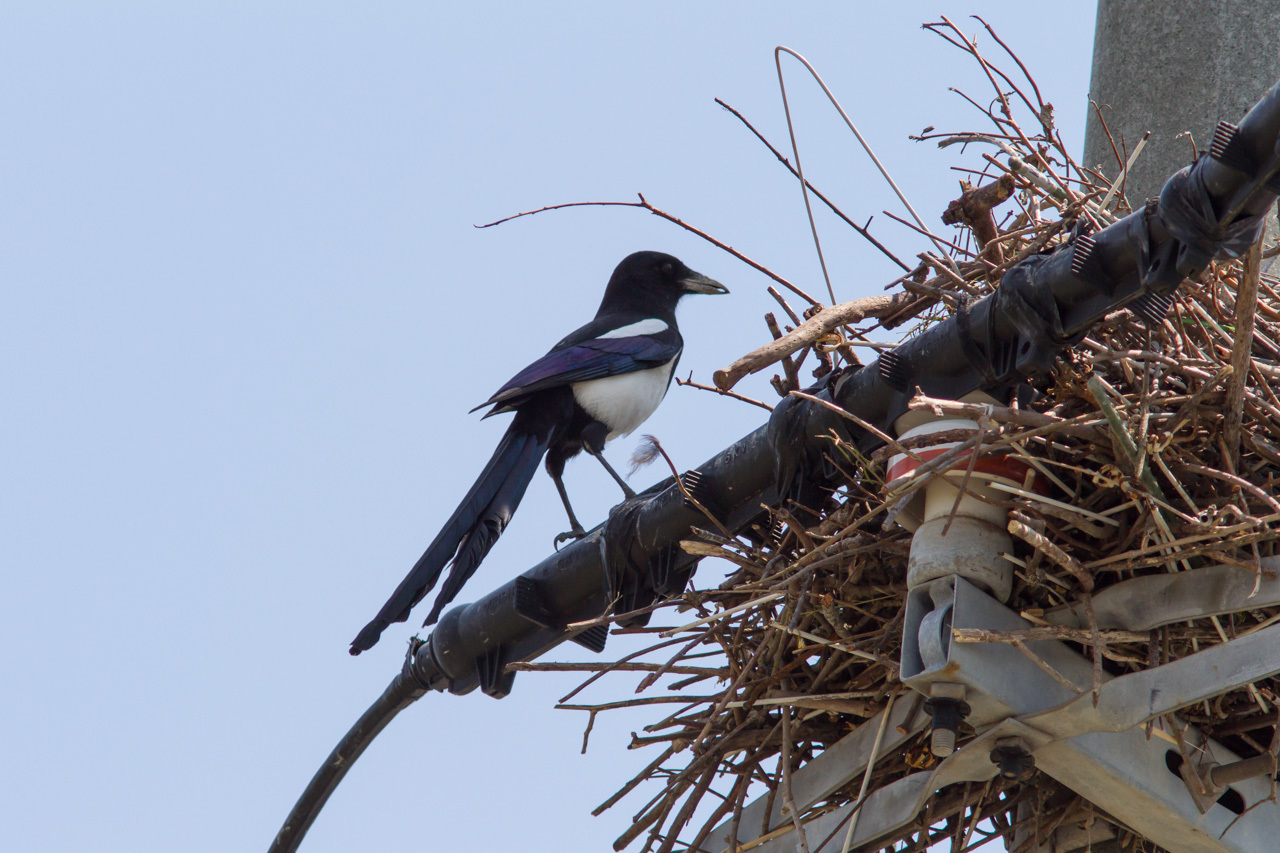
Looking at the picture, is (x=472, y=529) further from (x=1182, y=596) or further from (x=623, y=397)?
(x=1182, y=596)

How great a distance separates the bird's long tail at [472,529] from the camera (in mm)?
3930

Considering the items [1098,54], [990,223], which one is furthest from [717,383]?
[1098,54]

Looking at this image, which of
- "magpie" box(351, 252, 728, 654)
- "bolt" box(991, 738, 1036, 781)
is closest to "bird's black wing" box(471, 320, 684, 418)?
"magpie" box(351, 252, 728, 654)

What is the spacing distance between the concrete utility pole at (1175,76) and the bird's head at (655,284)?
110 inches

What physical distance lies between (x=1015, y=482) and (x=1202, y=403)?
0.33 meters

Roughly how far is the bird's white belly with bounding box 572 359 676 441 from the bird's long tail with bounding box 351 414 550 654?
0.65m

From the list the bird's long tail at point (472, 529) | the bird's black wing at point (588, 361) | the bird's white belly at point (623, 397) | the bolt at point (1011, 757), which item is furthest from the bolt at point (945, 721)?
the bird's white belly at point (623, 397)

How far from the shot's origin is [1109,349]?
2.85 m

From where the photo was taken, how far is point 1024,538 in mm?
2604

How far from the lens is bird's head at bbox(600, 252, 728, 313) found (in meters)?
6.89

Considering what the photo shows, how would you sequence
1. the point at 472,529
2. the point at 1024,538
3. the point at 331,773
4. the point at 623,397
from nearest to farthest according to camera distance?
the point at 1024,538 → the point at 331,773 → the point at 472,529 → the point at 623,397

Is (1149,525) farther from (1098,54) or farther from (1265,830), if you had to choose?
(1098,54)

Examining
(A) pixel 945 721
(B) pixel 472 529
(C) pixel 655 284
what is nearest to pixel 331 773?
(B) pixel 472 529

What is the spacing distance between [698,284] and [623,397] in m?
1.00
